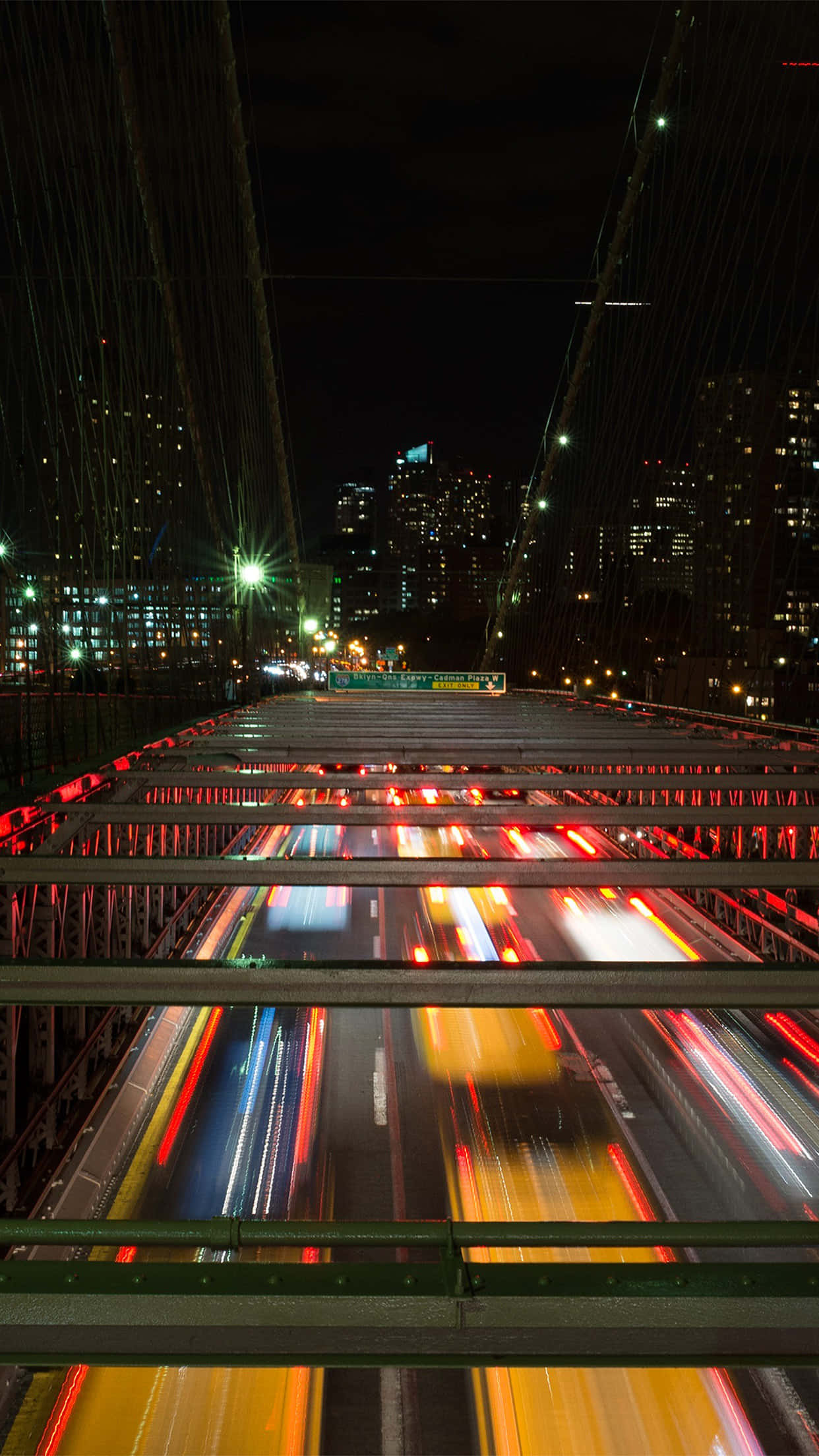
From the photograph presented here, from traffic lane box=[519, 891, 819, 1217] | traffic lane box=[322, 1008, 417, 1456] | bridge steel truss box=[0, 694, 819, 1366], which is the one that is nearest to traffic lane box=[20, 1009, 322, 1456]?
traffic lane box=[322, 1008, 417, 1456]

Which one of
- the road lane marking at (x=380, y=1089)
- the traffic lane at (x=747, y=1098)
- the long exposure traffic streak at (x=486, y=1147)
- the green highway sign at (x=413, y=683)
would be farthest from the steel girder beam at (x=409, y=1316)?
the green highway sign at (x=413, y=683)

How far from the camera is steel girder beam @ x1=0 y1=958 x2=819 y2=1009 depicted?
377cm

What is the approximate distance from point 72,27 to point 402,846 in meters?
13.6

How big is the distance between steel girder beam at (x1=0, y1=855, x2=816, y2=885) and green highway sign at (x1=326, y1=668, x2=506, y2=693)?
24950 mm

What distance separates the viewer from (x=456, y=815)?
760 cm

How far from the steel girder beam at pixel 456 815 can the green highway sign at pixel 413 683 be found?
23154mm

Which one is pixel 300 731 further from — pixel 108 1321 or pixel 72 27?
pixel 108 1321

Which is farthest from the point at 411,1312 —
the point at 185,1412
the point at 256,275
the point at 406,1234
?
the point at 256,275

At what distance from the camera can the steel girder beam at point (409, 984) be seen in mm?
3771

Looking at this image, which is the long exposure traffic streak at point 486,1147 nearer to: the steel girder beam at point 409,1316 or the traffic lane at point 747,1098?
the traffic lane at point 747,1098

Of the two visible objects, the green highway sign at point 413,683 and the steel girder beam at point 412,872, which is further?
the green highway sign at point 413,683

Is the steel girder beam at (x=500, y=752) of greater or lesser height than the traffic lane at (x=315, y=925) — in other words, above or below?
above

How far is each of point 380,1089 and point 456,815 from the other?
119 inches

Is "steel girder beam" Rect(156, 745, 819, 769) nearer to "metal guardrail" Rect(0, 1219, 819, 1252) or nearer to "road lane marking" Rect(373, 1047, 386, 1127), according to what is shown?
"road lane marking" Rect(373, 1047, 386, 1127)
